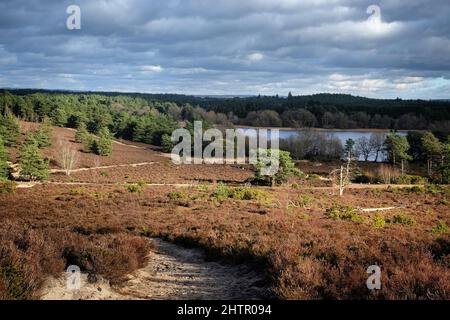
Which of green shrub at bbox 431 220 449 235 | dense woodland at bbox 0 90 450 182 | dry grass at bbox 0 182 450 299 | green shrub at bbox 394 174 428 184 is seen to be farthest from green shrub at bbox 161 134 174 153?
green shrub at bbox 431 220 449 235

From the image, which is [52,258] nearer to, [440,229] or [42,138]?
[440,229]

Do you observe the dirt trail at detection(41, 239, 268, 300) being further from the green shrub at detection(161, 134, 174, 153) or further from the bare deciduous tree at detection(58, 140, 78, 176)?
the green shrub at detection(161, 134, 174, 153)

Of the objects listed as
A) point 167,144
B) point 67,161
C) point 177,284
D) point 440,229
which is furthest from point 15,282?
point 167,144

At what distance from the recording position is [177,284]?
7957 mm

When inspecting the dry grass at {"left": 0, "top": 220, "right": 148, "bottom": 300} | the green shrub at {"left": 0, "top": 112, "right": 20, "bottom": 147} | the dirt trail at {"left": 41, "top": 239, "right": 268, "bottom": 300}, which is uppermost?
the green shrub at {"left": 0, "top": 112, "right": 20, "bottom": 147}

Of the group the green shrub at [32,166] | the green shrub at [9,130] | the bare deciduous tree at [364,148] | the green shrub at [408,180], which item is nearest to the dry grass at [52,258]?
the green shrub at [32,166]

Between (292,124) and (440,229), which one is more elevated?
(292,124)

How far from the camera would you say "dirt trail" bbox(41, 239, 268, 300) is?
22.3 ft

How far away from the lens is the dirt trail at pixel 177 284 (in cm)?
680

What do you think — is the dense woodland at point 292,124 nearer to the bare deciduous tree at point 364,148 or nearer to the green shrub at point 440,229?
the bare deciduous tree at point 364,148

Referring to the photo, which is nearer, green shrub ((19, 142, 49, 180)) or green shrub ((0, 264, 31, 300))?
green shrub ((0, 264, 31, 300))
